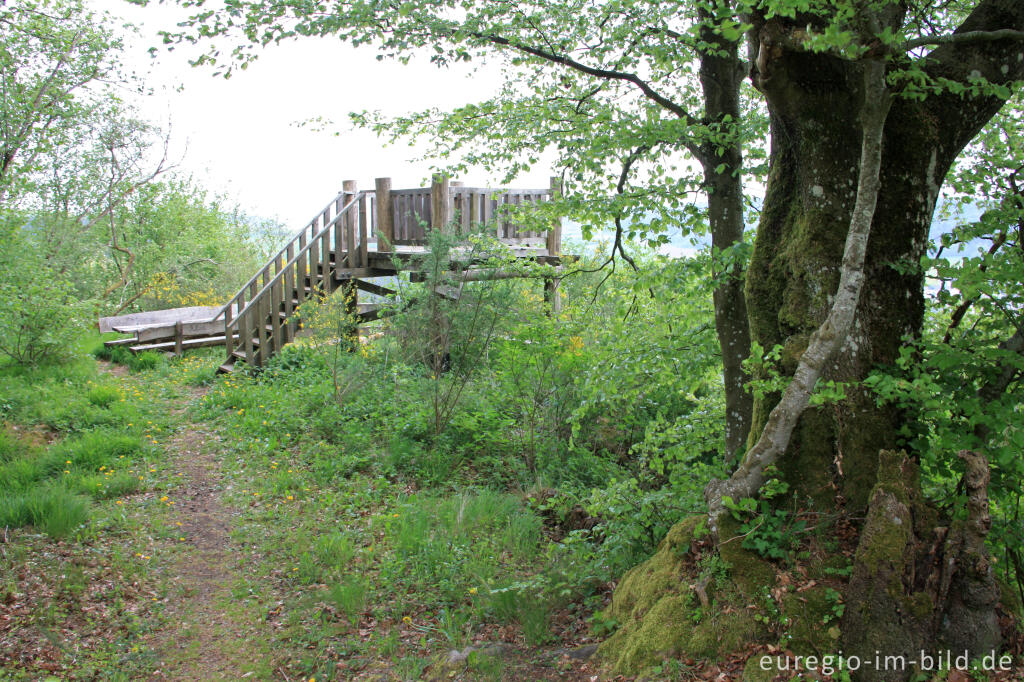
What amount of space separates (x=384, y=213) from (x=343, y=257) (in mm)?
1092

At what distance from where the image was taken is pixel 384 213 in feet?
39.9

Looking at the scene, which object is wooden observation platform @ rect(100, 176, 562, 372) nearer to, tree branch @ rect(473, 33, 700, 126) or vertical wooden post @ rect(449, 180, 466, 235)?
vertical wooden post @ rect(449, 180, 466, 235)

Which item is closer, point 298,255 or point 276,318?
point 276,318

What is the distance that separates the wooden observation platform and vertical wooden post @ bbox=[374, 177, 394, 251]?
0.06 feet

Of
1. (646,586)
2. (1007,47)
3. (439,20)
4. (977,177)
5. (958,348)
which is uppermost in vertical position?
(439,20)

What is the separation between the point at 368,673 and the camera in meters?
3.98

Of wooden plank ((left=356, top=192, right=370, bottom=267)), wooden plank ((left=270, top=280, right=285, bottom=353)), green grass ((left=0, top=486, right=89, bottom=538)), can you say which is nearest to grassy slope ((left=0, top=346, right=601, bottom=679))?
green grass ((left=0, top=486, right=89, bottom=538))

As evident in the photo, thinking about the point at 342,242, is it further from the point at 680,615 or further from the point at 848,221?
the point at 680,615

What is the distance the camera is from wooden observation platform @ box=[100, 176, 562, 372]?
11211mm

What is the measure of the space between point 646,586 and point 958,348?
6.63ft

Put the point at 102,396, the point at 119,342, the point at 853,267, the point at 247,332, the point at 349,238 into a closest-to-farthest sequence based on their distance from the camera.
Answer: the point at 853,267, the point at 102,396, the point at 247,332, the point at 119,342, the point at 349,238

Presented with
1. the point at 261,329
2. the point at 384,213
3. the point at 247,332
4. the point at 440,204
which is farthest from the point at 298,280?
the point at 440,204

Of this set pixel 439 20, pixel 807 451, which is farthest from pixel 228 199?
pixel 807 451

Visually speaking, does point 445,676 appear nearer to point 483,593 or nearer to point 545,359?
point 483,593
